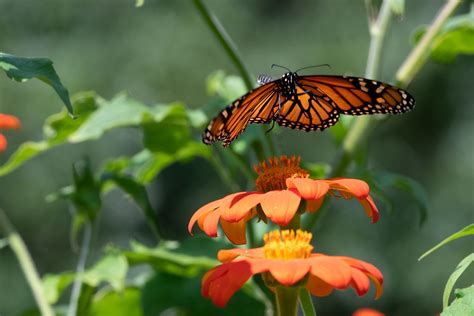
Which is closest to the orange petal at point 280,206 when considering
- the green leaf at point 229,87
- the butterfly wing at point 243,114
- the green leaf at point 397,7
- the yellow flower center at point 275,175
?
the yellow flower center at point 275,175

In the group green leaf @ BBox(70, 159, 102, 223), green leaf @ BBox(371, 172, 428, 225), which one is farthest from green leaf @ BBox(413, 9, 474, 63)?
green leaf @ BBox(70, 159, 102, 223)

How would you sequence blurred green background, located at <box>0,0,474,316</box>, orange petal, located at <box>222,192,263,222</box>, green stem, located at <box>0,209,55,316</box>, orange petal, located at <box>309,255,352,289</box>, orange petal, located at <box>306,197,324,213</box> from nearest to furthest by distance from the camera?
orange petal, located at <box>309,255,352,289</box>, orange petal, located at <box>222,192,263,222</box>, orange petal, located at <box>306,197,324,213</box>, green stem, located at <box>0,209,55,316</box>, blurred green background, located at <box>0,0,474,316</box>

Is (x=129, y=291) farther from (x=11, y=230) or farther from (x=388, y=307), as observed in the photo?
(x=388, y=307)

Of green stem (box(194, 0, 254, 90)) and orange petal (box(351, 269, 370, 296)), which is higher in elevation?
green stem (box(194, 0, 254, 90))

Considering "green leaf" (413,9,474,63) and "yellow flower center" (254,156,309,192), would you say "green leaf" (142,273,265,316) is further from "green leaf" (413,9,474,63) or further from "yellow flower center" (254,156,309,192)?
"green leaf" (413,9,474,63)

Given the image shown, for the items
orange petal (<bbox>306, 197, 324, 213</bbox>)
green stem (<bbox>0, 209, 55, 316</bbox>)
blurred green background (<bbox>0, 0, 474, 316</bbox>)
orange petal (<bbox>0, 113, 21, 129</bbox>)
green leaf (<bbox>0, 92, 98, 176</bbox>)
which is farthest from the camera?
blurred green background (<bbox>0, 0, 474, 316</bbox>)

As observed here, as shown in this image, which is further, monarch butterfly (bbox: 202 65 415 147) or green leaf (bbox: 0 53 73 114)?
monarch butterfly (bbox: 202 65 415 147)
